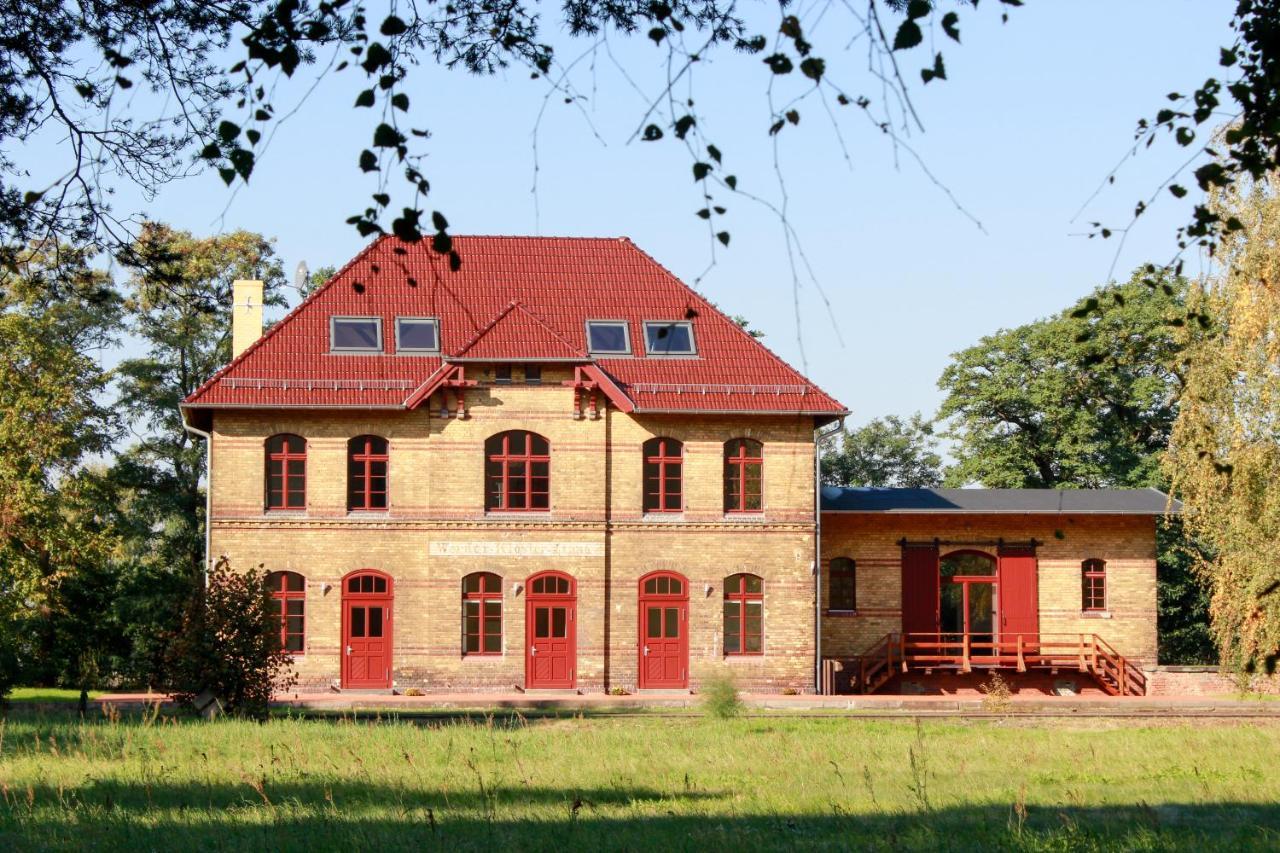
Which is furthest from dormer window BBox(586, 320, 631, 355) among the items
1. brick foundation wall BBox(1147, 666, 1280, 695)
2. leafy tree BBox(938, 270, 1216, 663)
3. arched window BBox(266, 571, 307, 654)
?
leafy tree BBox(938, 270, 1216, 663)

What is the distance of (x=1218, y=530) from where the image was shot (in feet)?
93.5

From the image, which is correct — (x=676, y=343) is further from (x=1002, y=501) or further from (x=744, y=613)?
(x=1002, y=501)

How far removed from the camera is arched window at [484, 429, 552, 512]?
107ft

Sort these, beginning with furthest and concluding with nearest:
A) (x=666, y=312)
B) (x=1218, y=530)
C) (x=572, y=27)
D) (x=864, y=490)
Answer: (x=864, y=490)
(x=666, y=312)
(x=1218, y=530)
(x=572, y=27)

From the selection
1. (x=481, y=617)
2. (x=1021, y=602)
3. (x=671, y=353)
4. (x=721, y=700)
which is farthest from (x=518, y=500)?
(x=1021, y=602)

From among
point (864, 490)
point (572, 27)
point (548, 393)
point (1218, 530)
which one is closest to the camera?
point (572, 27)

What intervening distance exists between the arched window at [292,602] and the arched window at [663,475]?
6913 millimetres

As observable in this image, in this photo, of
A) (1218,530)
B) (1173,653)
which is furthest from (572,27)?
(1173,653)

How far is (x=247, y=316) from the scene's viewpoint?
115 feet

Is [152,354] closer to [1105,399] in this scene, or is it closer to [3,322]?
[3,322]

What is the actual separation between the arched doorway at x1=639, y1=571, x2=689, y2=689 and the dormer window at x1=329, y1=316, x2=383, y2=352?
23.4ft

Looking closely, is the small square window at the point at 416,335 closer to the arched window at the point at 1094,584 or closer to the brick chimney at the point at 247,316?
the brick chimney at the point at 247,316

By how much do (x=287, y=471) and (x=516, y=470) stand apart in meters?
4.44

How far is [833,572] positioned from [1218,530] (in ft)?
29.4
